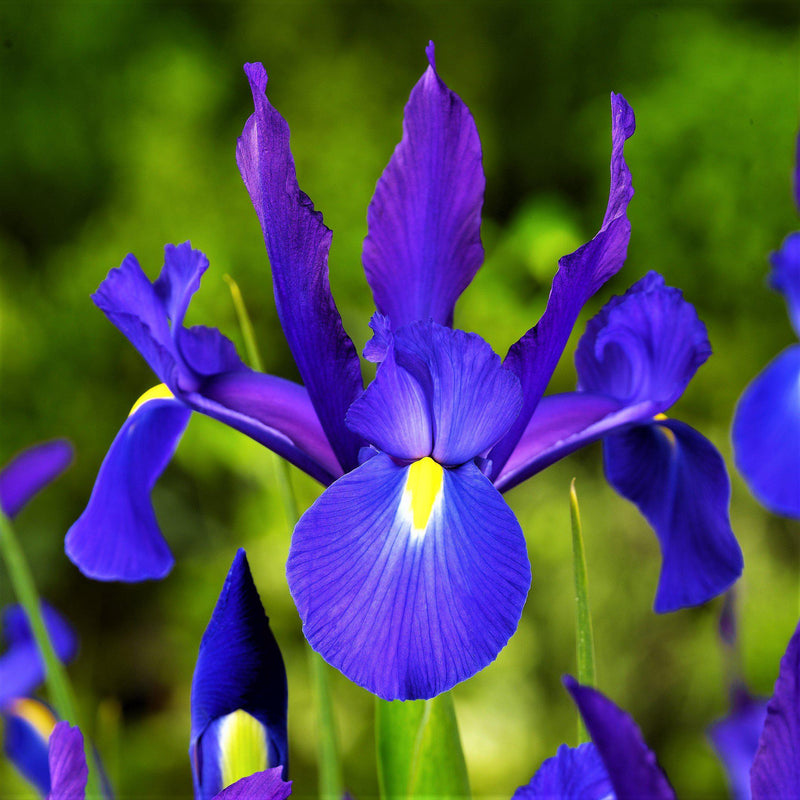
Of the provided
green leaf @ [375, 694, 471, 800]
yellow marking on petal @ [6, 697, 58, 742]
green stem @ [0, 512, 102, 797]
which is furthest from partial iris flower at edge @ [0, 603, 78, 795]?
green leaf @ [375, 694, 471, 800]

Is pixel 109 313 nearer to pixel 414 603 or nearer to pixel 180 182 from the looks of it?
pixel 414 603

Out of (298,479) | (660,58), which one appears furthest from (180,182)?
(660,58)

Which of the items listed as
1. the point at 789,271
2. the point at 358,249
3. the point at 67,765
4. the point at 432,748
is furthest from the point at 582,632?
the point at 358,249

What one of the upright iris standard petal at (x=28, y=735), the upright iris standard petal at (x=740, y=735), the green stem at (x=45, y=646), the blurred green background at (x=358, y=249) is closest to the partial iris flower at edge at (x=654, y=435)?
the upright iris standard petal at (x=740, y=735)

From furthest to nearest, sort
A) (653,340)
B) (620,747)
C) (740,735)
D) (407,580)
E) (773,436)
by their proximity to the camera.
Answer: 1. (773,436)
2. (740,735)
3. (653,340)
4. (407,580)
5. (620,747)

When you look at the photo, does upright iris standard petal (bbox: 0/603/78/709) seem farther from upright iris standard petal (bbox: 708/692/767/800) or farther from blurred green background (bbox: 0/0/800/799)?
blurred green background (bbox: 0/0/800/799)

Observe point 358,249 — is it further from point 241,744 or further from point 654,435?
point 241,744
